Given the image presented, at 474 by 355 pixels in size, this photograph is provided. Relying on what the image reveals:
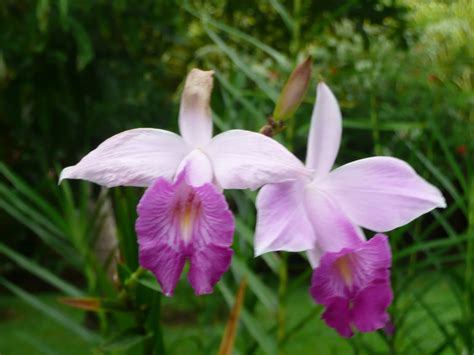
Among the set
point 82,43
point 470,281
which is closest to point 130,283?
point 470,281

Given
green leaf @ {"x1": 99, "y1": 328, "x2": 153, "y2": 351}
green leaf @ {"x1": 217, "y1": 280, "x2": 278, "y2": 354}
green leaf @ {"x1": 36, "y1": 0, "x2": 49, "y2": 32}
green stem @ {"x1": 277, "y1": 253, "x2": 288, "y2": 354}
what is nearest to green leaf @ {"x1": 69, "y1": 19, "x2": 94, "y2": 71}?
green leaf @ {"x1": 36, "y1": 0, "x2": 49, "y2": 32}

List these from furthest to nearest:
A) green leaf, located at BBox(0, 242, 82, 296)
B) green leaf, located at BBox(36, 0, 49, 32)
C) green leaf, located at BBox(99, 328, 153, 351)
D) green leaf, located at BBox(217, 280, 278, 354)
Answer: green leaf, located at BBox(36, 0, 49, 32) → green leaf, located at BBox(0, 242, 82, 296) → green leaf, located at BBox(217, 280, 278, 354) → green leaf, located at BBox(99, 328, 153, 351)

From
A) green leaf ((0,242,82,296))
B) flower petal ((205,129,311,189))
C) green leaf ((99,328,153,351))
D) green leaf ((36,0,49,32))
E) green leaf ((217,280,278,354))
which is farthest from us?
green leaf ((36,0,49,32))

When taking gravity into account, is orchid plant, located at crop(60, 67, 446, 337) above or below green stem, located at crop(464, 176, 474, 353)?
above

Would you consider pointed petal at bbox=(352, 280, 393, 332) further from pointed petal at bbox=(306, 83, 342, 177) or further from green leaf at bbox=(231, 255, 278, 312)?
green leaf at bbox=(231, 255, 278, 312)

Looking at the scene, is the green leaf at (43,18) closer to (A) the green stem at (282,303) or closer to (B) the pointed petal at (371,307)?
(A) the green stem at (282,303)

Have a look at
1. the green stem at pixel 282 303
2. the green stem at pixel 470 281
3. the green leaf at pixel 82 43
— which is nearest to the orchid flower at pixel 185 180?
the green stem at pixel 282 303

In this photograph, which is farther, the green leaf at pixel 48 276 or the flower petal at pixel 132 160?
the green leaf at pixel 48 276

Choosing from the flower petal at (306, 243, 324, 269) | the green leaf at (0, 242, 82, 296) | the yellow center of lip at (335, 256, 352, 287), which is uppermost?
the flower petal at (306, 243, 324, 269)
